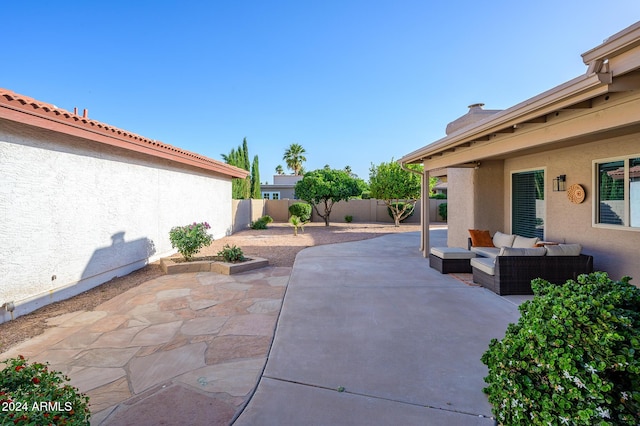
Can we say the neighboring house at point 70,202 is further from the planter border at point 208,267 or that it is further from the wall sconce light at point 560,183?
the wall sconce light at point 560,183

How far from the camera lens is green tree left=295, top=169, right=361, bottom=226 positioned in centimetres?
2036

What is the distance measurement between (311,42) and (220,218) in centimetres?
906

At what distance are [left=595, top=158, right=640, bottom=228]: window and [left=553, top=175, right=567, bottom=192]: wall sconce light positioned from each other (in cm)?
72

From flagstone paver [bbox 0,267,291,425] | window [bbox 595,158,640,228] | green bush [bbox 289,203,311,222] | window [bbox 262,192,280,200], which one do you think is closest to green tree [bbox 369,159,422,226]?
green bush [bbox 289,203,311,222]

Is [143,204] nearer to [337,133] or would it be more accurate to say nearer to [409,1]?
[409,1]

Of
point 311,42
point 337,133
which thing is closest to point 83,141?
point 311,42

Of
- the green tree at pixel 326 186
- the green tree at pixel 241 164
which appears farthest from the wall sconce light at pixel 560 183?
the green tree at pixel 241 164

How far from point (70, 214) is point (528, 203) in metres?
10.4

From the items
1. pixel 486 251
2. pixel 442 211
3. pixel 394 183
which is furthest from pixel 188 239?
pixel 442 211

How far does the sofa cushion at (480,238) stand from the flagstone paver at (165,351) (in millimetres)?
5498

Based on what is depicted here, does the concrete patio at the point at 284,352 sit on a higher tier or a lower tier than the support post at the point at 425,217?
Answer: lower

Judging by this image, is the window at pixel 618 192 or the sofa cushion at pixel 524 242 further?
the sofa cushion at pixel 524 242

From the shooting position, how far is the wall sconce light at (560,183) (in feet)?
23.2

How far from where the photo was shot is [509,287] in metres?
5.93
